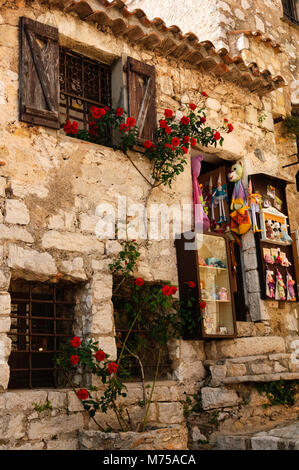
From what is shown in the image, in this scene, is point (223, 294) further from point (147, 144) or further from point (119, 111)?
point (119, 111)

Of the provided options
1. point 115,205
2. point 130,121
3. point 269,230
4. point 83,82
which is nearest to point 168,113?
point 130,121

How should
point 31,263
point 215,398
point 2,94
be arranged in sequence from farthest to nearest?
point 215,398 < point 2,94 < point 31,263

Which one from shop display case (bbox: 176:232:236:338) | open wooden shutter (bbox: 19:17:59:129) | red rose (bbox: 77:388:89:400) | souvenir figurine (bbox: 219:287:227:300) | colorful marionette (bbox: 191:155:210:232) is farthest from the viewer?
colorful marionette (bbox: 191:155:210:232)

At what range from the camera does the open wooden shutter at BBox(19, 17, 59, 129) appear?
506cm

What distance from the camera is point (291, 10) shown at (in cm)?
1009

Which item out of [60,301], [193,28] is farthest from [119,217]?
[193,28]

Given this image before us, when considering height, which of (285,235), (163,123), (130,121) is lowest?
(285,235)

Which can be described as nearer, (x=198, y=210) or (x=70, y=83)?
(x=70, y=83)

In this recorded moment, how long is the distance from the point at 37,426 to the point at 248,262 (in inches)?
130

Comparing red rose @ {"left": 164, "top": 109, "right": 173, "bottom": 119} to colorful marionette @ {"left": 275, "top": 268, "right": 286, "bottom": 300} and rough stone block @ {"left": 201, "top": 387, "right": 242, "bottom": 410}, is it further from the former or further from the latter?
rough stone block @ {"left": 201, "top": 387, "right": 242, "bottom": 410}

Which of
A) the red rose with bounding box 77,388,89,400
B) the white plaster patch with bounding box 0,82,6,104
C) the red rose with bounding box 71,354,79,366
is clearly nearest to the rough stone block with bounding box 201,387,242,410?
the red rose with bounding box 77,388,89,400

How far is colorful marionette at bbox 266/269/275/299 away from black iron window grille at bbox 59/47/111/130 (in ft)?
9.00

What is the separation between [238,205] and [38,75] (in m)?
2.88

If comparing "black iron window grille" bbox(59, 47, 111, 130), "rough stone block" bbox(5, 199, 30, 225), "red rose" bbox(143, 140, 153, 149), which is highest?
"black iron window grille" bbox(59, 47, 111, 130)
